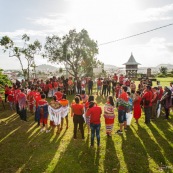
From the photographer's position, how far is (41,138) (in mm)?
10258

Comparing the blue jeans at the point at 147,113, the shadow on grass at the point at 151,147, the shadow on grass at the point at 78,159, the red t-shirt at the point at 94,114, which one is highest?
the red t-shirt at the point at 94,114

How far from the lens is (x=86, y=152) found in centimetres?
859

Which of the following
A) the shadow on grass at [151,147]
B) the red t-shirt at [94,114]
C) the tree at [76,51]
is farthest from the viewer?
the tree at [76,51]

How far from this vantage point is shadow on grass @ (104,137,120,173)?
23.9 ft

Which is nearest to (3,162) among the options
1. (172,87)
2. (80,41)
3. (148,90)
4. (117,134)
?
(117,134)

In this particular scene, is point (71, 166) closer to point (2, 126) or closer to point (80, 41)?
point (2, 126)

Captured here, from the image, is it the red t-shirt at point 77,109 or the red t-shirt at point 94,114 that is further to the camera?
the red t-shirt at point 77,109

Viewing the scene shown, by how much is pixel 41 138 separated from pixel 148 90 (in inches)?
248

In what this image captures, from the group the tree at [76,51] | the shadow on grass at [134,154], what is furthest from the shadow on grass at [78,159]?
the tree at [76,51]

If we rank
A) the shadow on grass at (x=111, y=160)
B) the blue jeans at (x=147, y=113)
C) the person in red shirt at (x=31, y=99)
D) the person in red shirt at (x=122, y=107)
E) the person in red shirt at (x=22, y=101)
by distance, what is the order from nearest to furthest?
the shadow on grass at (x=111, y=160)
the person in red shirt at (x=122, y=107)
the blue jeans at (x=147, y=113)
the person in red shirt at (x=22, y=101)
the person in red shirt at (x=31, y=99)

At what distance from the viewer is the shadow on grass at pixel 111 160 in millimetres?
7294

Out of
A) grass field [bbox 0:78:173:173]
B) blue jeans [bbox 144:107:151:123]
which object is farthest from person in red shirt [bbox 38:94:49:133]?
blue jeans [bbox 144:107:151:123]

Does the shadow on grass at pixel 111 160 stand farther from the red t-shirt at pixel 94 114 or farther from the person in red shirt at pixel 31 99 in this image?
the person in red shirt at pixel 31 99

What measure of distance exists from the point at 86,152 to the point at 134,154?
6.30 ft
